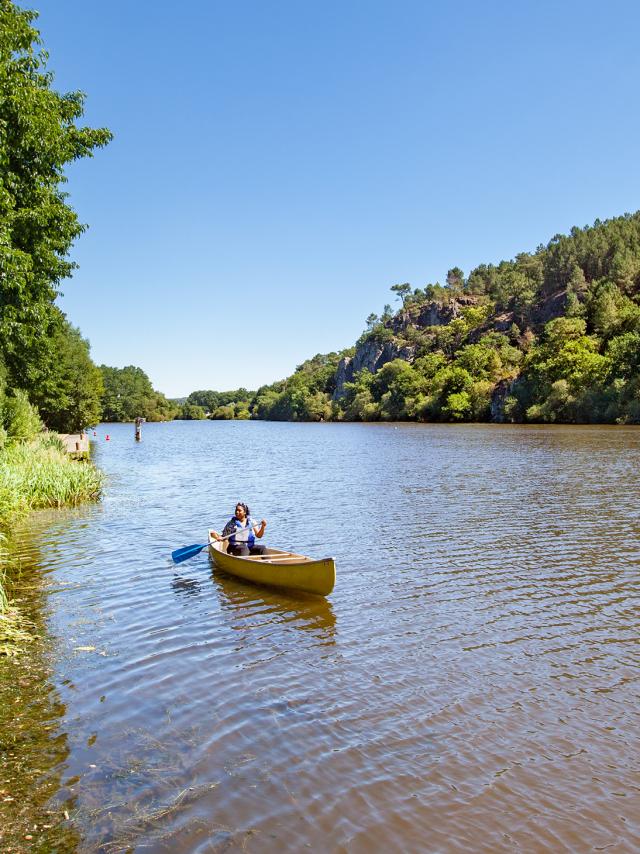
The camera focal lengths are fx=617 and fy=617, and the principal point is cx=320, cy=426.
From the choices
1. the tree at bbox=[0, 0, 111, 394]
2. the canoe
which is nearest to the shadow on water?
the canoe

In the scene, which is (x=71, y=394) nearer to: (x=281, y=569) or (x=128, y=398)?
(x=281, y=569)

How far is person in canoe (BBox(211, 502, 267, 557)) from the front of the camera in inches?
547

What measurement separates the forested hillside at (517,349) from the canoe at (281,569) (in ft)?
207

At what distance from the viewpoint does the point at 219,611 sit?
11.3m

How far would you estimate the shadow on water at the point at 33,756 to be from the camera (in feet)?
15.7

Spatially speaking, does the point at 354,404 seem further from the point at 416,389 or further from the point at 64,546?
the point at 64,546

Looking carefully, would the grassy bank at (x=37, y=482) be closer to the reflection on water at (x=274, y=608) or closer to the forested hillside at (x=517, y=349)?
the reflection on water at (x=274, y=608)

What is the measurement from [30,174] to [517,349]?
370ft

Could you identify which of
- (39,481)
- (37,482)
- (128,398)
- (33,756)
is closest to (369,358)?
(128,398)

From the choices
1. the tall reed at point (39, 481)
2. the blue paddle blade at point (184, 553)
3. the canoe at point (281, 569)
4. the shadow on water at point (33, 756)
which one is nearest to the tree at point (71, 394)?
the tall reed at point (39, 481)

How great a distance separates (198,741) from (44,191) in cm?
1282

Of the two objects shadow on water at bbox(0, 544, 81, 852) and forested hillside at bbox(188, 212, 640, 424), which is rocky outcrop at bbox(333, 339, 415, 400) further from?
shadow on water at bbox(0, 544, 81, 852)

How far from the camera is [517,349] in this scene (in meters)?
118

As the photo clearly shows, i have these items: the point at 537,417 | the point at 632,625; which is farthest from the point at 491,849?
the point at 537,417
